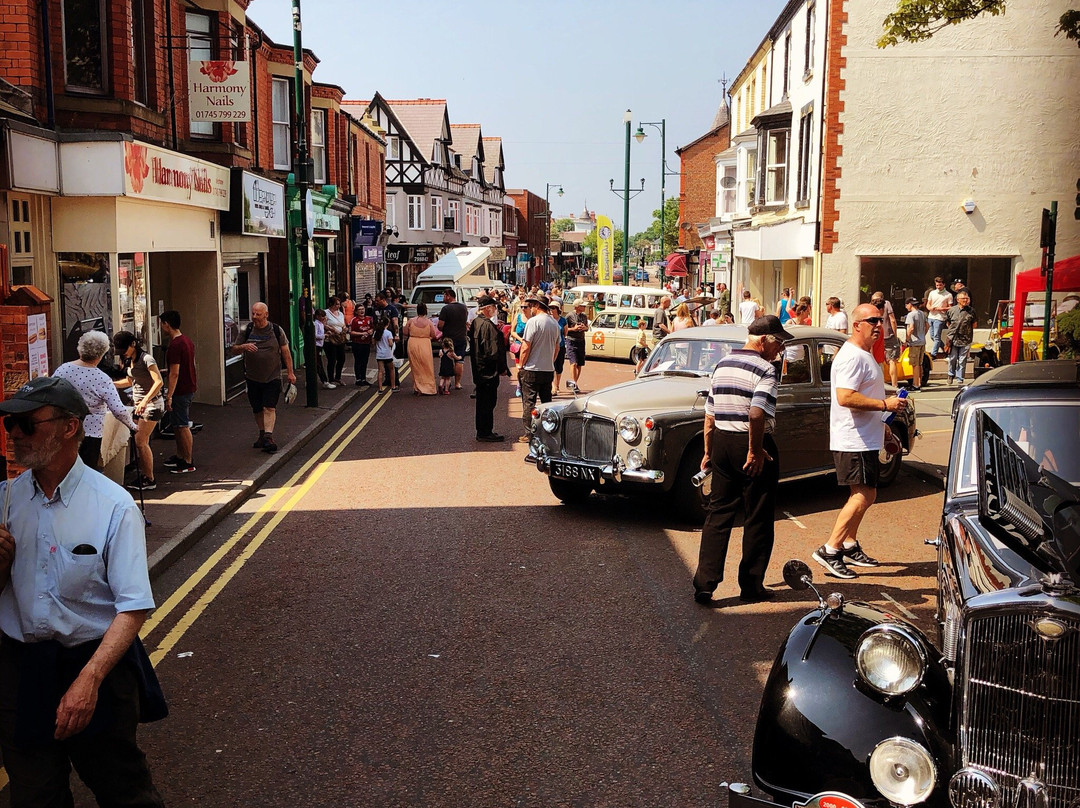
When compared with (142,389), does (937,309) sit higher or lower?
higher

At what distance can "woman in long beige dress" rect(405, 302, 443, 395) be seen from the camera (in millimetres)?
21078

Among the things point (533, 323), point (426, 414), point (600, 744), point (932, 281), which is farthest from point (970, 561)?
point (932, 281)

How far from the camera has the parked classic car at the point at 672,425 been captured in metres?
9.63

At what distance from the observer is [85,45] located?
14094mm

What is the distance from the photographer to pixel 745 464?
289 inches

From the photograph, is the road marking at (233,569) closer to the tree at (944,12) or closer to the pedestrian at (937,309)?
the tree at (944,12)

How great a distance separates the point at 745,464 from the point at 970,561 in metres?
2.89

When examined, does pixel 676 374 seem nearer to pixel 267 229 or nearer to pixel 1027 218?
pixel 267 229

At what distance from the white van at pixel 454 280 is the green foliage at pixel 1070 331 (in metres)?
18.8

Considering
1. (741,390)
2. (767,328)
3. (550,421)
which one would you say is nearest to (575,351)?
(550,421)

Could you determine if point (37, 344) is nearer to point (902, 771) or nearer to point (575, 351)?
point (902, 771)

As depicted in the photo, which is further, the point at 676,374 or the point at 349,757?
the point at 676,374

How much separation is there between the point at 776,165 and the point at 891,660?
30.2m

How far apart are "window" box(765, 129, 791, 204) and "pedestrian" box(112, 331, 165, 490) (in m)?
23.9
